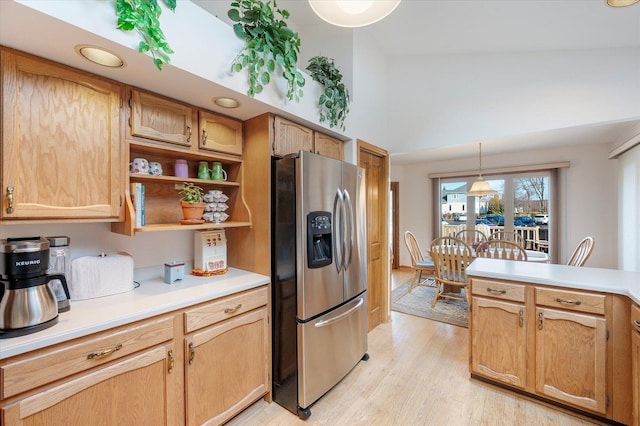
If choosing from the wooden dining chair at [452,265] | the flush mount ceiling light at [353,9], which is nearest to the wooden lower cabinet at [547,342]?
the wooden dining chair at [452,265]

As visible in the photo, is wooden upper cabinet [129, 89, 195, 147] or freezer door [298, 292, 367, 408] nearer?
wooden upper cabinet [129, 89, 195, 147]

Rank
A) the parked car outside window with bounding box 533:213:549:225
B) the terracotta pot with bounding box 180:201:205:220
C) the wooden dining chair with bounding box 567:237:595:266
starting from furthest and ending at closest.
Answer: the parked car outside window with bounding box 533:213:549:225
the wooden dining chair with bounding box 567:237:595:266
the terracotta pot with bounding box 180:201:205:220

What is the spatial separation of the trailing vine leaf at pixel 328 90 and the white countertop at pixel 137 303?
1.43 meters

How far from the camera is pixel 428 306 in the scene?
12.2 feet

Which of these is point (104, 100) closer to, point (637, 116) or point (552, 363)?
point (552, 363)

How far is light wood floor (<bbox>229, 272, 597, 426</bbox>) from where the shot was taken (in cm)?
175

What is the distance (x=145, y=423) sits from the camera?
4.33 feet

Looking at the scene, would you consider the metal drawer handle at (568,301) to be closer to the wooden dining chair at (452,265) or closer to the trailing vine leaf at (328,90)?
the wooden dining chair at (452,265)

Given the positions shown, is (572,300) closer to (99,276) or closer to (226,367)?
(226,367)

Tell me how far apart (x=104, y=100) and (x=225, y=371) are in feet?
5.47

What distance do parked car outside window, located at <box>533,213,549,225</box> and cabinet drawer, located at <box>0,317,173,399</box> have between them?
228 inches

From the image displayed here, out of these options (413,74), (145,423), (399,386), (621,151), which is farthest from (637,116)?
(145,423)

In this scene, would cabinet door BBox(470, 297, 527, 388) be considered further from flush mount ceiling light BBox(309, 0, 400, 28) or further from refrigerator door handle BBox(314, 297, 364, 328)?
flush mount ceiling light BBox(309, 0, 400, 28)

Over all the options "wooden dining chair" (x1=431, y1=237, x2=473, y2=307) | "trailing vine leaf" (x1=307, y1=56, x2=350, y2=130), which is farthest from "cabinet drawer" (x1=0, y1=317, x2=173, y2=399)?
"wooden dining chair" (x1=431, y1=237, x2=473, y2=307)
